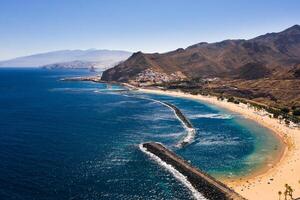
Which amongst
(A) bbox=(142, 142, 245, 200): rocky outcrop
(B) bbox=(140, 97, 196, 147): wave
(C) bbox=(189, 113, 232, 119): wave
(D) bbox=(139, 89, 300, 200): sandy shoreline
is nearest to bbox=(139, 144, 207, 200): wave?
(A) bbox=(142, 142, 245, 200): rocky outcrop

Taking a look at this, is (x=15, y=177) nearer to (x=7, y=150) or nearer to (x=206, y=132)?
(x=7, y=150)

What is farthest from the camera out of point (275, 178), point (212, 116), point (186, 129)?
point (212, 116)

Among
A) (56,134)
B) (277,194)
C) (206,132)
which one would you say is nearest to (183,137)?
(206,132)

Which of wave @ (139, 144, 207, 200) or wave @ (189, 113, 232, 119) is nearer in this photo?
wave @ (139, 144, 207, 200)

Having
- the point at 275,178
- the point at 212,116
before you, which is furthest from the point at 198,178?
the point at 212,116

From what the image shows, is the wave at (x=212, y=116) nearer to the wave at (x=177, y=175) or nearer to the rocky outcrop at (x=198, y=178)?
the rocky outcrop at (x=198, y=178)

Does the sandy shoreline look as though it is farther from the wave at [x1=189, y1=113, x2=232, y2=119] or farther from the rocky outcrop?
the wave at [x1=189, y1=113, x2=232, y2=119]

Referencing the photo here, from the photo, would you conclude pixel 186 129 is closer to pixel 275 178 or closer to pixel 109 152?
pixel 109 152

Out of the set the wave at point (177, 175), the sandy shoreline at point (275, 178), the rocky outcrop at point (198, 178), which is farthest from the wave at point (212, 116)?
the wave at point (177, 175)
